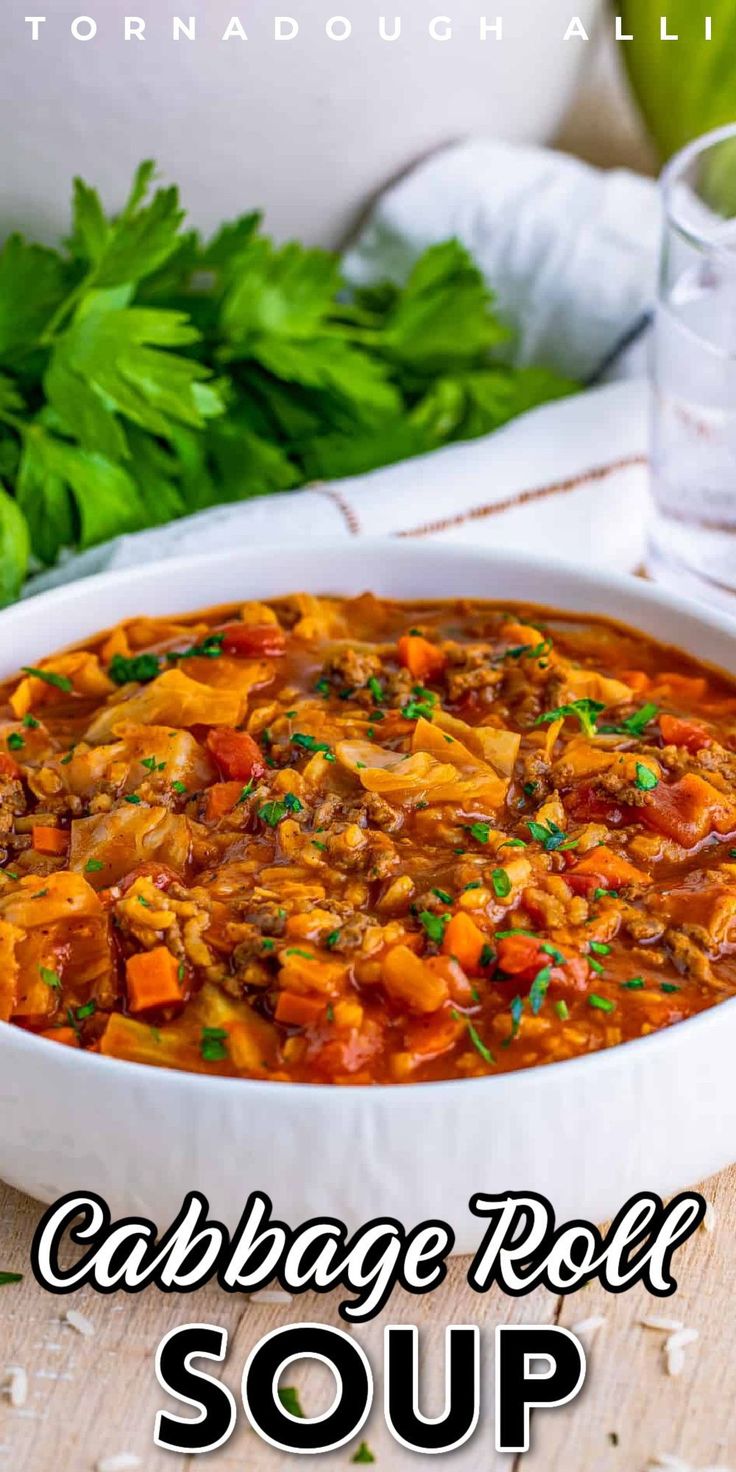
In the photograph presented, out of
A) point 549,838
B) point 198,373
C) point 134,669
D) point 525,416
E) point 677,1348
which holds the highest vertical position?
point 198,373

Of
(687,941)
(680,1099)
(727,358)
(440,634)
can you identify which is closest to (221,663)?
(440,634)

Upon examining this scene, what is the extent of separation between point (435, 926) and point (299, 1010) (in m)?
0.36

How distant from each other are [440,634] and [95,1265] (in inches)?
87.3

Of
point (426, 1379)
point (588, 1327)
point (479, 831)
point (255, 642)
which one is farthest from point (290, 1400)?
point (255, 642)

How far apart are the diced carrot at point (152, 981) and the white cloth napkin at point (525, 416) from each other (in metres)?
1.92

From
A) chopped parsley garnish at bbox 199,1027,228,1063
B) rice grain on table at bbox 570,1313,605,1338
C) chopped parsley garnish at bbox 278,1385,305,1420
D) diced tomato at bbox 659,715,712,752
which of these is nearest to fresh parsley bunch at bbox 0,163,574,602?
diced tomato at bbox 659,715,712,752

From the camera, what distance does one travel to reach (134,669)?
183 inches

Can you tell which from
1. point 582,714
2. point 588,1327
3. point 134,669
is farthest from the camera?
point 134,669

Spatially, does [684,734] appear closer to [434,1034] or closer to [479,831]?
[479,831]

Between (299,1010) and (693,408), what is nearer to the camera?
(299,1010)

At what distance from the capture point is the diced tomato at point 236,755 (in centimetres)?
412

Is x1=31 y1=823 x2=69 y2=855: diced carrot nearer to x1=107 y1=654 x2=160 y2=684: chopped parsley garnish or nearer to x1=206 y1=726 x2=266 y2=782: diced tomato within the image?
x1=206 y1=726 x2=266 y2=782: diced tomato

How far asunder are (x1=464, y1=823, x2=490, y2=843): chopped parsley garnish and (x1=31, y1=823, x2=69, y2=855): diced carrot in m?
0.99

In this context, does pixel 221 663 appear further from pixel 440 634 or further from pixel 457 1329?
pixel 457 1329
